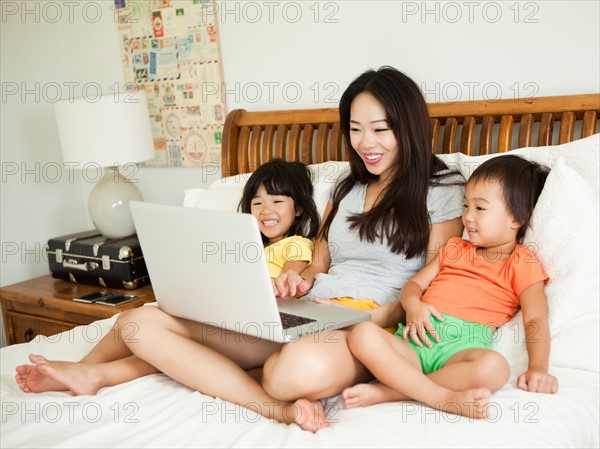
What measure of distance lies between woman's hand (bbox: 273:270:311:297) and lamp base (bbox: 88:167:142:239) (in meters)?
1.15

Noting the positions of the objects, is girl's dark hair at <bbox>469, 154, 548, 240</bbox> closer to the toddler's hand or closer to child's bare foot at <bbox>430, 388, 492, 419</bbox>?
the toddler's hand

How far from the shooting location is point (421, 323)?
149 cm

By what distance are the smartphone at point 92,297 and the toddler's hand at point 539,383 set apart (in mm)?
1543

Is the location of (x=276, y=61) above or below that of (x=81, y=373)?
above

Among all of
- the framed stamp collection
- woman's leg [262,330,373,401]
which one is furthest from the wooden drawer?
woman's leg [262,330,373,401]

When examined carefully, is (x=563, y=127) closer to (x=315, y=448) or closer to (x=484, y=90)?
(x=484, y=90)

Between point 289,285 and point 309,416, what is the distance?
451 mm

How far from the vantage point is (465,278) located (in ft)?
5.16

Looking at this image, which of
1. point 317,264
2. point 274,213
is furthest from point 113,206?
point 317,264

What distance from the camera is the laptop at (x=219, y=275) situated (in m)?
1.30

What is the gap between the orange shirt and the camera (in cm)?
152

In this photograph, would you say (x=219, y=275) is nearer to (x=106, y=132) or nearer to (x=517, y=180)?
(x=517, y=180)

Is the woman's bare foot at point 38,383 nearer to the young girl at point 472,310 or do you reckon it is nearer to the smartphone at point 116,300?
the young girl at point 472,310

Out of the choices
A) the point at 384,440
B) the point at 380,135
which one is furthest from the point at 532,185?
the point at 384,440
